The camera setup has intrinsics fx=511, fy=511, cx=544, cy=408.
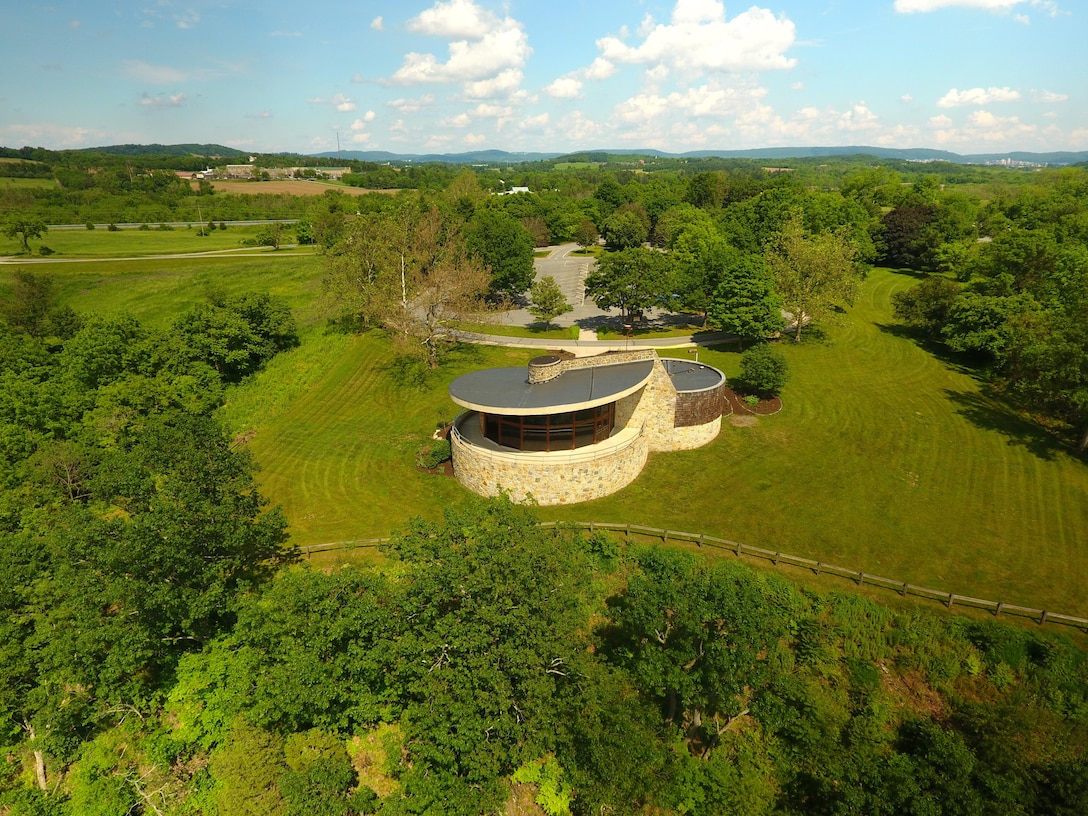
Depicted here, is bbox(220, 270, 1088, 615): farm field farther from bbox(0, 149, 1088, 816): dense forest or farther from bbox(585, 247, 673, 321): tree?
bbox(585, 247, 673, 321): tree

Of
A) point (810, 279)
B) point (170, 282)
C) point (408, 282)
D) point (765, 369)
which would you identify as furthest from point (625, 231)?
point (170, 282)

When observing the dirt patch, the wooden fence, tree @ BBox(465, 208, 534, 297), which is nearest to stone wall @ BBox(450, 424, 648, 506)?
the wooden fence

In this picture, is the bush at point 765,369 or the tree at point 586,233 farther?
the tree at point 586,233

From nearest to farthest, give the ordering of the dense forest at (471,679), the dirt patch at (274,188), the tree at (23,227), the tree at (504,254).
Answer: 1. the dense forest at (471,679)
2. the tree at (504,254)
3. the tree at (23,227)
4. the dirt patch at (274,188)

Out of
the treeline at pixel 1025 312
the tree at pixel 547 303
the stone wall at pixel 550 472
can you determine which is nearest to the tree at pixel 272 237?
the tree at pixel 547 303

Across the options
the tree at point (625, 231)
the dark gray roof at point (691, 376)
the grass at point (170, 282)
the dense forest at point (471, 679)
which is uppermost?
the tree at point (625, 231)

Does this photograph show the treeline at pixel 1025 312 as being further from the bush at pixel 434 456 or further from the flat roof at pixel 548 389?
the bush at pixel 434 456

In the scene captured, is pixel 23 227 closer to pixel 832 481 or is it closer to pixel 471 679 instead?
pixel 471 679
